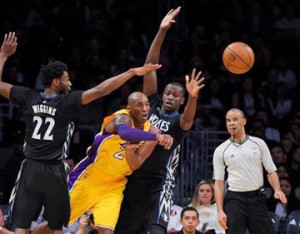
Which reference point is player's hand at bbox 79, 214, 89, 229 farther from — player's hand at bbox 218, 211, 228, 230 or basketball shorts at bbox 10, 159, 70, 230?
player's hand at bbox 218, 211, 228, 230

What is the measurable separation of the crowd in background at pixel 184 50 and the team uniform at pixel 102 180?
14.6ft

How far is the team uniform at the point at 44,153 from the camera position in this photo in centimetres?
1005

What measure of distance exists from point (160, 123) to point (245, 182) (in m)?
1.20

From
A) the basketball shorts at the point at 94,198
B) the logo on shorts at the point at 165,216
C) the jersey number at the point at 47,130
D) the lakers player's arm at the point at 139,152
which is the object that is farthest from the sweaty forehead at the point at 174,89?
the jersey number at the point at 47,130

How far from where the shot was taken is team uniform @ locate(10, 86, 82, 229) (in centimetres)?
1005

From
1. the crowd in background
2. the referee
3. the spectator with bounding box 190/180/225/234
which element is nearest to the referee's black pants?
the referee

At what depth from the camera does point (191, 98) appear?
10641 mm

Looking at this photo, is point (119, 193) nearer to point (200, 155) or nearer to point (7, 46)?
point (7, 46)

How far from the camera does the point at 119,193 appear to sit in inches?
428

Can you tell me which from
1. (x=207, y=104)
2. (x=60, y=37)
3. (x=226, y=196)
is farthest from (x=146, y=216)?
(x=60, y=37)

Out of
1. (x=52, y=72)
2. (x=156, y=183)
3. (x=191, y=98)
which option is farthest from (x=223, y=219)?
(x=52, y=72)

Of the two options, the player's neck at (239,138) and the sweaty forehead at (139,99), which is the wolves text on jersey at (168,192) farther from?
the sweaty forehead at (139,99)

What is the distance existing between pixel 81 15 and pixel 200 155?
13.1 feet

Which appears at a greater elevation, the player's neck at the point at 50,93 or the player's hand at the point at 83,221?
the player's neck at the point at 50,93
